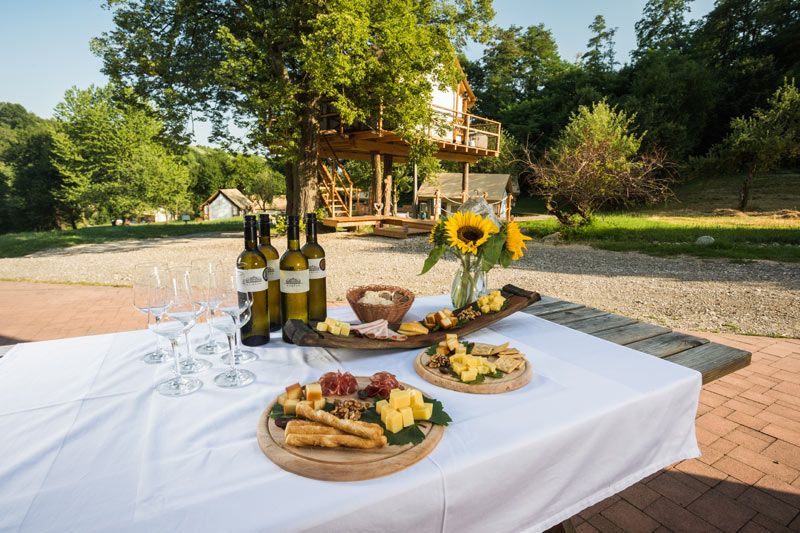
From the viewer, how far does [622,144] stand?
23328 mm

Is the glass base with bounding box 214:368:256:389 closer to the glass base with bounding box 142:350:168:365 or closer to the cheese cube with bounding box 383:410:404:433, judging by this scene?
the glass base with bounding box 142:350:168:365

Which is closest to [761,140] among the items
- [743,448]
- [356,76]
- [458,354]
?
[356,76]

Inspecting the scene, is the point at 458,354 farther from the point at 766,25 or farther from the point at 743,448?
the point at 766,25

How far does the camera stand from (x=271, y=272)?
5.33ft

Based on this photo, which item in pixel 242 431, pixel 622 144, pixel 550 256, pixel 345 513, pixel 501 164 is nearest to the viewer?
pixel 345 513

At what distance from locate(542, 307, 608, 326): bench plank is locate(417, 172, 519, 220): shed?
81.6 ft

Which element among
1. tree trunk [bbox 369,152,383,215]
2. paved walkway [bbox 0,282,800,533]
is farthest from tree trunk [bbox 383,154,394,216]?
paved walkway [bbox 0,282,800,533]

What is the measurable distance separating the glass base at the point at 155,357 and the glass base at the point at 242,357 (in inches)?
8.3

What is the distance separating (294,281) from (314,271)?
108 mm

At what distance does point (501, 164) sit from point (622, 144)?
11.2 meters

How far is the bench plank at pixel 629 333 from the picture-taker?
1872 millimetres

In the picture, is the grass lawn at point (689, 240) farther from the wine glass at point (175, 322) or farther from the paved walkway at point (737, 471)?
the wine glass at point (175, 322)

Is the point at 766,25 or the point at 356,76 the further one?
the point at 766,25

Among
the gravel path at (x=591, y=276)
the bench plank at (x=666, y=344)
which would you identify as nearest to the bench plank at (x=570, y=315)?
the bench plank at (x=666, y=344)
